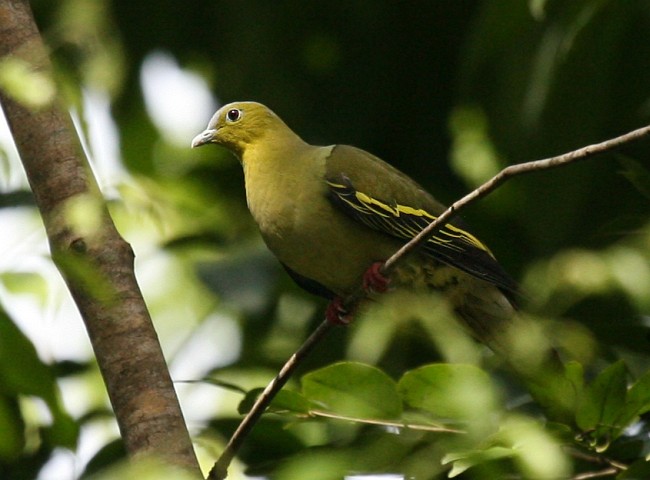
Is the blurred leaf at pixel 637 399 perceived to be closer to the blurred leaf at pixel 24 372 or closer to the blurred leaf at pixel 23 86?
the blurred leaf at pixel 24 372

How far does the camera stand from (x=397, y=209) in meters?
4.12

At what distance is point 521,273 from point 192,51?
6.07ft

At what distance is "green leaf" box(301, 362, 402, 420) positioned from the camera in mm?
2541

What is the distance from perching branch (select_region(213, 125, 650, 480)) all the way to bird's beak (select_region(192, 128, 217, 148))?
2.08m

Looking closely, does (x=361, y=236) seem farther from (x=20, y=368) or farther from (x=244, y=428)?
(x=20, y=368)

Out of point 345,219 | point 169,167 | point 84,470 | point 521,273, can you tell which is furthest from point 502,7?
point 84,470

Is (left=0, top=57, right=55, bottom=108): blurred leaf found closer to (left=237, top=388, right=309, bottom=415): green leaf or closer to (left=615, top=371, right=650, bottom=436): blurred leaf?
(left=237, top=388, right=309, bottom=415): green leaf

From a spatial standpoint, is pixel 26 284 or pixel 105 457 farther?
pixel 105 457

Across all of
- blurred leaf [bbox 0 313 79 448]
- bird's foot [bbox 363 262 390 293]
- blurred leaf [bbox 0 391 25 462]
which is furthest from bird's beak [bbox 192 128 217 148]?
blurred leaf [bbox 0 313 79 448]

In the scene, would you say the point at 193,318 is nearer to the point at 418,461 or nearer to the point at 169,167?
the point at 169,167

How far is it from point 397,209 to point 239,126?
36.2 inches

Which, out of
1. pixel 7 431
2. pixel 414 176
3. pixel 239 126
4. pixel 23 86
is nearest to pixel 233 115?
pixel 239 126

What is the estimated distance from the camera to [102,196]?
94.6 inches

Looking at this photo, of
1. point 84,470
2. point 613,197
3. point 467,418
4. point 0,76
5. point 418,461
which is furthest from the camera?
point 613,197
